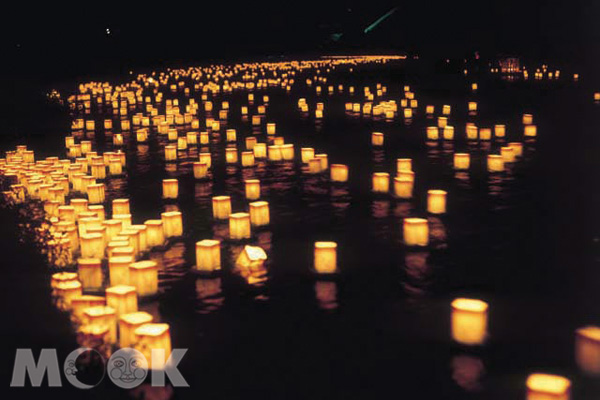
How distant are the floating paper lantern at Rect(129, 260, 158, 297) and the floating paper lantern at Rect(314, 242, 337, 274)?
148 centimetres

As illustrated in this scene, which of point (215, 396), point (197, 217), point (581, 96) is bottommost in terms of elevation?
point (215, 396)

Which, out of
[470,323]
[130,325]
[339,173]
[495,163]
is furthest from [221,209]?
[495,163]

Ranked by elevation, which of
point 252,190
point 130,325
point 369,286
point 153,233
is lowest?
point 369,286

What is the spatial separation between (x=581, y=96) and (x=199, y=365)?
1858 cm

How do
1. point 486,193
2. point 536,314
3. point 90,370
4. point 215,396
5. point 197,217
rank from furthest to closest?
point 486,193 → point 197,217 → point 536,314 → point 90,370 → point 215,396

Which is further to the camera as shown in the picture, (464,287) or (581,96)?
(581,96)

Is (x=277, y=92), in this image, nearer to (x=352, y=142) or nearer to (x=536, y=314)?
(x=352, y=142)

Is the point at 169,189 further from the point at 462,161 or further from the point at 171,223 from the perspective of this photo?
the point at 462,161

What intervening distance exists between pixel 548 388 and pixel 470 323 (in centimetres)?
101

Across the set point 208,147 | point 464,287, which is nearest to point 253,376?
point 464,287

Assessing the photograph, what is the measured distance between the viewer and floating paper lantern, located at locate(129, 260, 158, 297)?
591cm

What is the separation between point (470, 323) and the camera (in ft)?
15.9

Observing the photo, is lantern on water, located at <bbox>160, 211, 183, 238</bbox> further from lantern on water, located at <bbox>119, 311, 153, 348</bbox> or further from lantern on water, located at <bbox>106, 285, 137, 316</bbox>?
lantern on water, located at <bbox>119, 311, 153, 348</bbox>

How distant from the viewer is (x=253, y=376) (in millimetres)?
4527
